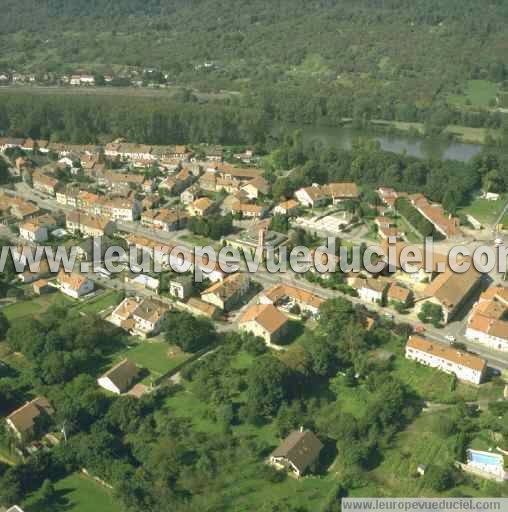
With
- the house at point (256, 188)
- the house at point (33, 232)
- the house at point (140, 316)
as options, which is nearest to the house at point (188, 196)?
the house at point (256, 188)

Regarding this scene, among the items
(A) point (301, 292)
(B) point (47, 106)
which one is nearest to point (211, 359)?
(A) point (301, 292)

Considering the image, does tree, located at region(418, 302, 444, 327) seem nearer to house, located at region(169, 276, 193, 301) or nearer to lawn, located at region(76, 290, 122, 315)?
house, located at region(169, 276, 193, 301)

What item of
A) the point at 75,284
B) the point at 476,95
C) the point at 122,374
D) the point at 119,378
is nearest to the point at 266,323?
the point at 122,374

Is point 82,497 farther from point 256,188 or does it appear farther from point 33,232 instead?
point 256,188

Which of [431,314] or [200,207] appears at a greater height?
[200,207]

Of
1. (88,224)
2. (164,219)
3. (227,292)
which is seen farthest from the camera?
(164,219)

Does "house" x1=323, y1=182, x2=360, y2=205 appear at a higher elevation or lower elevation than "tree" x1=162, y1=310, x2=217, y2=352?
higher

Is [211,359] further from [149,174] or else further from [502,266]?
[149,174]

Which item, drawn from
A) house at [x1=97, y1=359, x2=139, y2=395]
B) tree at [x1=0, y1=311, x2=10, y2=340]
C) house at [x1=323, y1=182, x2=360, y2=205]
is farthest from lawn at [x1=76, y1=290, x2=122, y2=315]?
house at [x1=323, y1=182, x2=360, y2=205]
